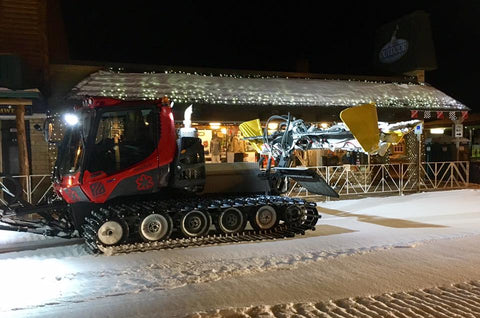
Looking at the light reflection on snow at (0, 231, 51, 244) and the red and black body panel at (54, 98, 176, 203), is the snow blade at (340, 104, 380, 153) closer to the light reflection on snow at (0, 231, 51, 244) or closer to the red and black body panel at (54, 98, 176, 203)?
the red and black body panel at (54, 98, 176, 203)

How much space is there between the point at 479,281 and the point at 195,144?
5.48 meters

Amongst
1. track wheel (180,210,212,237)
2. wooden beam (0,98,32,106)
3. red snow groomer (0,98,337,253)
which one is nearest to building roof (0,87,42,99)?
wooden beam (0,98,32,106)

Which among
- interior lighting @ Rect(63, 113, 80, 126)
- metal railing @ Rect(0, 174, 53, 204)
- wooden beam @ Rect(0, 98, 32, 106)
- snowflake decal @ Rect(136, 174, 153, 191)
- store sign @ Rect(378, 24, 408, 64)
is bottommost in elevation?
metal railing @ Rect(0, 174, 53, 204)

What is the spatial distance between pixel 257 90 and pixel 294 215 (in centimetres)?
781

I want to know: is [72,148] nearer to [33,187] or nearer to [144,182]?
[144,182]

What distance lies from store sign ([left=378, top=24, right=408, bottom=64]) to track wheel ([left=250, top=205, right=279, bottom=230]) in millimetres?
14459

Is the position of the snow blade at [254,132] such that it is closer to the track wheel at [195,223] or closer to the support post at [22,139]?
the track wheel at [195,223]

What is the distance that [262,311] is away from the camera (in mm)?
4996

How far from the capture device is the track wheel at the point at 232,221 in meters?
9.05

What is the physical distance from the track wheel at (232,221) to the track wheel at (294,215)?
3.16ft

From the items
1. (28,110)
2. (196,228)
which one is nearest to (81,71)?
(28,110)

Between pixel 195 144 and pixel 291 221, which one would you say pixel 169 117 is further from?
pixel 291 221

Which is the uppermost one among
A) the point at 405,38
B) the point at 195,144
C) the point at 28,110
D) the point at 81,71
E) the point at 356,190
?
the point at 405,38

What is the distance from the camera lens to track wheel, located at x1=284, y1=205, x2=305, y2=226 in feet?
31.2
